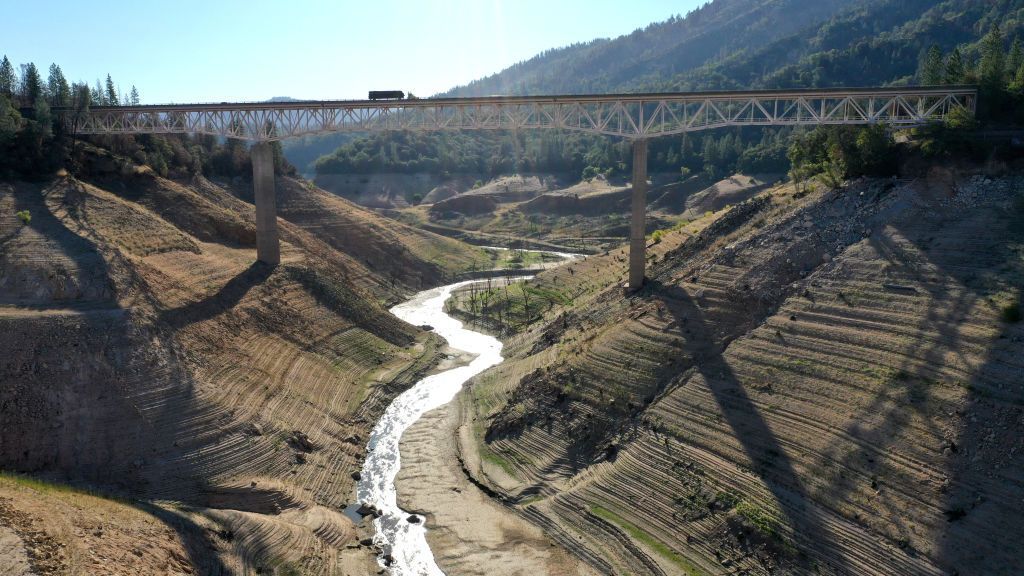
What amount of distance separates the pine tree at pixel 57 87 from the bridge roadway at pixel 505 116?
9.62 meters

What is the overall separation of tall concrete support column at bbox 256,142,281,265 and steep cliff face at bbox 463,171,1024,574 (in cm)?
2528

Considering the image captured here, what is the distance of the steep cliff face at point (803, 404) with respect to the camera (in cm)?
2805

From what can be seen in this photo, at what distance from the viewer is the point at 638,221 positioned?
5359 cm

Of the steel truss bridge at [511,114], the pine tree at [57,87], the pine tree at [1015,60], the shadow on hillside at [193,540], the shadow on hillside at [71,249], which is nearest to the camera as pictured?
the shadow on hillside at [193,540]

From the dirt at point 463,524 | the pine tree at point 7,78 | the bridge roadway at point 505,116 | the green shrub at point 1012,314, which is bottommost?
the dirt at point 463,524

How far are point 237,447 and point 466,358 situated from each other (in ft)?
78.4

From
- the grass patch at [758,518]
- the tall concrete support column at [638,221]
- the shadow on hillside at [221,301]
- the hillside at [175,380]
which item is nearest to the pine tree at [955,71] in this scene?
the tall concrete support column at [638,221]

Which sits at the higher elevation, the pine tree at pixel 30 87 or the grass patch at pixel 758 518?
the pine tree at pixel 30 87

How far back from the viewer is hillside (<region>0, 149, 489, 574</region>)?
99.0ft

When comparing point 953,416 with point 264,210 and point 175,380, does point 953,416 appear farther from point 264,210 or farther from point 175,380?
point 264,210

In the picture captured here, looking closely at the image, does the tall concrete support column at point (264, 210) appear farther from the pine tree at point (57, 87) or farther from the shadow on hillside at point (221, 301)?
the pine tree at point (57, 87)

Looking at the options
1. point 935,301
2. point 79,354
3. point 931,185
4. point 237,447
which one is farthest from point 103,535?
point 931,185

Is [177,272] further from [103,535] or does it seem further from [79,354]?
[103,535]

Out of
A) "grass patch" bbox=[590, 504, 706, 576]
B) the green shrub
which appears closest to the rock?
"grass patch" bbox=[590, 504, 706, 576]
